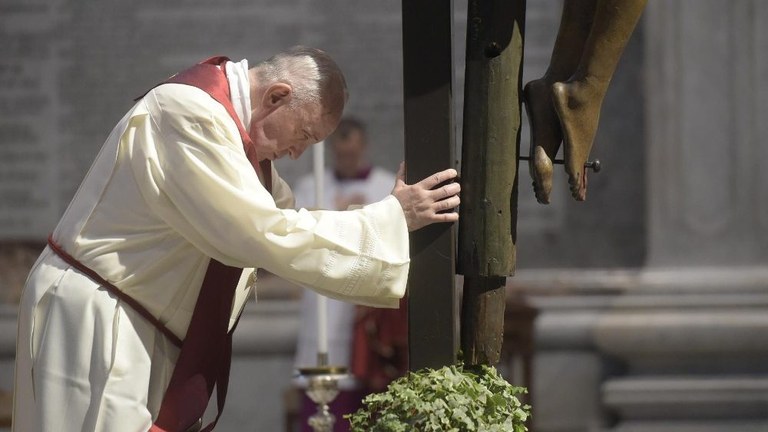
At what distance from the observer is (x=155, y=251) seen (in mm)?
3168

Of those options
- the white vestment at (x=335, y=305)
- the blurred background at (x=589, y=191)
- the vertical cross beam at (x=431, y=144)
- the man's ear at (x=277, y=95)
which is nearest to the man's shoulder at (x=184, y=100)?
the man's ear at (x=277, y=95)

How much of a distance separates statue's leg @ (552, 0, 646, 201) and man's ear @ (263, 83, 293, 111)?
573mm

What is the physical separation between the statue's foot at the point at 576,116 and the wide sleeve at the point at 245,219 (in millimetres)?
396

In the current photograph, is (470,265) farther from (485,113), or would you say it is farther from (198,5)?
(198,5)

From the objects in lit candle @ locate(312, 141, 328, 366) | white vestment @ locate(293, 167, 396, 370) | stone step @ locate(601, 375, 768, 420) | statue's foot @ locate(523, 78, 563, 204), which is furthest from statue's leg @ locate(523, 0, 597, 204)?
stone step @ locate(601, 375, 768, 420)

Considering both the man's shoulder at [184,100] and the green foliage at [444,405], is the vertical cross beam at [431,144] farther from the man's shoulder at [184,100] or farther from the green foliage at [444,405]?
the man's shoulder at [184,100]

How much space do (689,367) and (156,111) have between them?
4463mm

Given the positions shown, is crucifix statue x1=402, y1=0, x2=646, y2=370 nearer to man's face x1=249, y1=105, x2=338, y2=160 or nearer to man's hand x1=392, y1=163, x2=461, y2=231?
man's hand x1=392, y1=163, x2=461, y2=231

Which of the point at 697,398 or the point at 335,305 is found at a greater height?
the point at 335,305

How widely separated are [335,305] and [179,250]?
3425 mm

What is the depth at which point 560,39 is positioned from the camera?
3.32 metres

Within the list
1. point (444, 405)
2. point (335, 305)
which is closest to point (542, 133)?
point (444, 405)

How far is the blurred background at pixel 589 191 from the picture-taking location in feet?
23.2

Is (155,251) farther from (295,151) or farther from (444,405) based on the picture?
(444,405)
